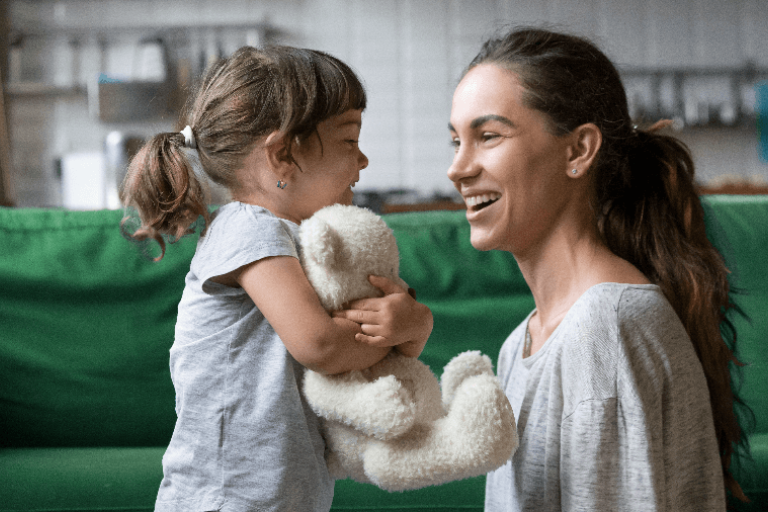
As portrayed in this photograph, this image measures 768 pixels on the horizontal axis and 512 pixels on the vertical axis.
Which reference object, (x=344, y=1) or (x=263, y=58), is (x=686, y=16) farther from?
(x=263, y=58)

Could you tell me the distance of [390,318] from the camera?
81 centimetres

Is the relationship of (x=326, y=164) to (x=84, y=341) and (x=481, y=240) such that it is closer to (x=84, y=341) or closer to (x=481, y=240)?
(x=481, y=240)

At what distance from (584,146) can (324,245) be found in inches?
18.5

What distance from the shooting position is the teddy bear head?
0.81 m

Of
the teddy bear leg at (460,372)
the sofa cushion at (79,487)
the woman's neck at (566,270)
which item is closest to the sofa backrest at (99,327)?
the sofa cushion at (79,487)

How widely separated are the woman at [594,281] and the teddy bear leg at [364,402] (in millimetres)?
276

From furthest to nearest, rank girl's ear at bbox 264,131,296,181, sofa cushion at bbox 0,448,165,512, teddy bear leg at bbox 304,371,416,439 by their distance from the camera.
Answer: sofa cushion at bbox 0,448,165,512, girl's ear at bbox 264,131,296,181, teddy bear leg at bbox 304,371,416,439

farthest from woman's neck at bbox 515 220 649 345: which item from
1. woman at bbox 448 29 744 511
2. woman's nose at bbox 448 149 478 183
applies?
woman's nose at bbox 448 149 478 183

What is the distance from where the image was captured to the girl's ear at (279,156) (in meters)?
0.89

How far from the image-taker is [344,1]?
552cm

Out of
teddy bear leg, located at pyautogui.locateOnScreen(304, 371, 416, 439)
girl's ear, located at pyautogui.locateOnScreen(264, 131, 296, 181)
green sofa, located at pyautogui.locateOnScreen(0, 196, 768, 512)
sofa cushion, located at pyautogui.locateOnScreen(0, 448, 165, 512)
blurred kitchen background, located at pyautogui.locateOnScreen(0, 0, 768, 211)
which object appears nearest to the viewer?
teddy bear leg, located at pyautogui.locateOnScreen(304, 371, 416, 439)

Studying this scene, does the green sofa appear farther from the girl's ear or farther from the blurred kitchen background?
the blurred kitchen background

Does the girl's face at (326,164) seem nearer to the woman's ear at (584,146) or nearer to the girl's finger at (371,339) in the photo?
the girl's finger at (371,339)

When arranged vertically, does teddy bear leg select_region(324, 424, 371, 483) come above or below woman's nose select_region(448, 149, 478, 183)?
below
